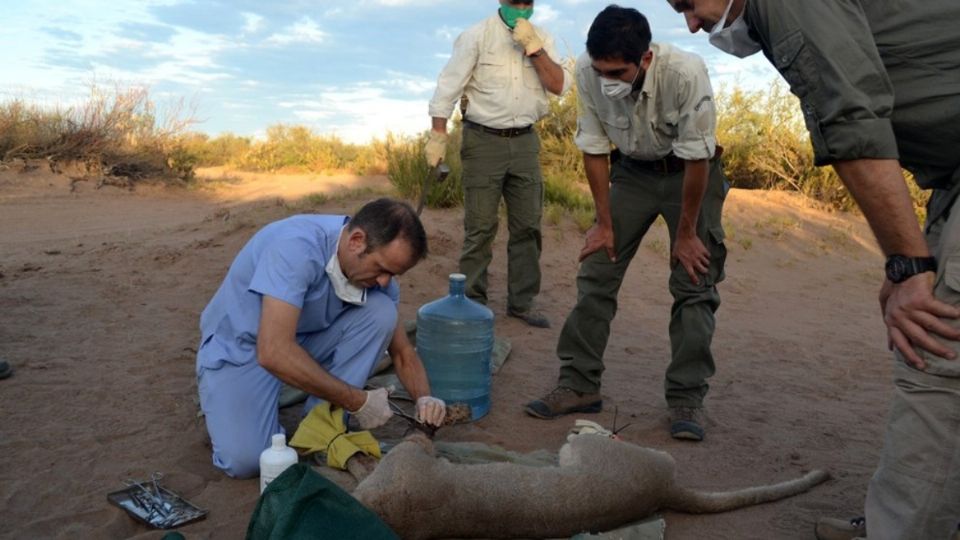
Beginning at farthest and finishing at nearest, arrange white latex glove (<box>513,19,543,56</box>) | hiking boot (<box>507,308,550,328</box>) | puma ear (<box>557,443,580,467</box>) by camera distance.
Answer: hiking boot (<box>507,308,550,328</box>) → white latex glove (<box>513,19,543,56</box>) → puma ear (<box>557,443,580,467</box>)

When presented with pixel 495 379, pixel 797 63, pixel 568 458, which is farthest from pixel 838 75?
pixel 495 379

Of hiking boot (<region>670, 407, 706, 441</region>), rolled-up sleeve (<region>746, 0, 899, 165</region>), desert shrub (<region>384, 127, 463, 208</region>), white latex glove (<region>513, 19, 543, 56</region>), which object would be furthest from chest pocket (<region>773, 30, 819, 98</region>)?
desert shrub (<region>384, 127, 463, 208</region>)

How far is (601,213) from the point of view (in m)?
4.08

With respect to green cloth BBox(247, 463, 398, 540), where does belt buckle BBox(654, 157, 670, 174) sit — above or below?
above

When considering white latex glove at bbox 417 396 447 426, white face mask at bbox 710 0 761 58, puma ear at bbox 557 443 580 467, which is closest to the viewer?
white face mask at bbox 710 0 761 58

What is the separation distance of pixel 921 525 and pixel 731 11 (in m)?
1.38

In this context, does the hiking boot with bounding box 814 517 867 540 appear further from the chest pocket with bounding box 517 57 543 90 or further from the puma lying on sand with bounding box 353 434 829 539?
the chest pocket with bounding box 517 57 543 90

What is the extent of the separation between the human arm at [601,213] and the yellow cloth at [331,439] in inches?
55.3

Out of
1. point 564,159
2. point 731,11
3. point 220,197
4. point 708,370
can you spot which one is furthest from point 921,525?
point 220,197

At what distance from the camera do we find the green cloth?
2.23 metres

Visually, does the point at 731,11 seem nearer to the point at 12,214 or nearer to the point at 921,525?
the point at 921,525

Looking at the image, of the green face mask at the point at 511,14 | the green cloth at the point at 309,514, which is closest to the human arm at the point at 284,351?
the green cloth at the point at 309,514

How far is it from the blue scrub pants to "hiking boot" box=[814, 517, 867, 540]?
1.85 metres

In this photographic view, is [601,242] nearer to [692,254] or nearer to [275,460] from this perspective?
[692,254]
